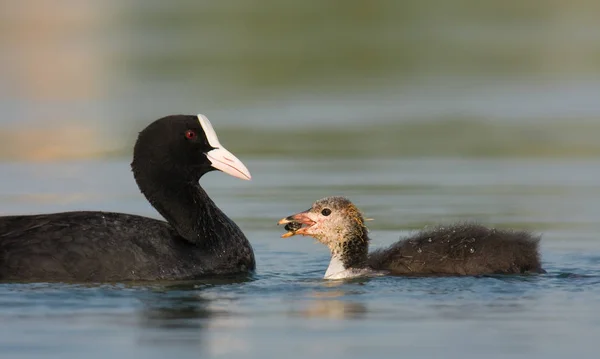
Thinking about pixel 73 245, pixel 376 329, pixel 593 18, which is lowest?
pixel 376 329

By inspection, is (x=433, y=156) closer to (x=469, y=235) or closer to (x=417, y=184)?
(x=417, y=184)

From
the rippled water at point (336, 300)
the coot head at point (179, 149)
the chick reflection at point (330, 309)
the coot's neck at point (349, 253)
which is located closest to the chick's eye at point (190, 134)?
the coot head at point (179, 149)

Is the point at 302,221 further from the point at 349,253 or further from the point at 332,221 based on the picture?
the point at 349,253

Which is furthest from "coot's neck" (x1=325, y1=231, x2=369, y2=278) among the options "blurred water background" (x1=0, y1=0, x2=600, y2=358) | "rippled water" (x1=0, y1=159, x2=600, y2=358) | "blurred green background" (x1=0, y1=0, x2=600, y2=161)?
"blurred green background" (x1=0, y1=0, x2=600, y2=161)

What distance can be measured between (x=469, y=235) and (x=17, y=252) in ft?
12.5

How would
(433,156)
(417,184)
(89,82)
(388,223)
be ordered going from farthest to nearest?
(89,82) → (433,156) → (417,184) → (388,223)

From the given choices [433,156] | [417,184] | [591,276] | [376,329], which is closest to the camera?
[376,329]

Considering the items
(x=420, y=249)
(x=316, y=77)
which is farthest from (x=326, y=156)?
(x=316, y=77)

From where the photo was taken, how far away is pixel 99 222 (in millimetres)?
12438

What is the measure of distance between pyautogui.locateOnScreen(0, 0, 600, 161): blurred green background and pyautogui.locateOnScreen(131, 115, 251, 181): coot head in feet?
21.0

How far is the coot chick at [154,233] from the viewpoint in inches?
476

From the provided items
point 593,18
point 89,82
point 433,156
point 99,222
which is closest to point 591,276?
point 99,222

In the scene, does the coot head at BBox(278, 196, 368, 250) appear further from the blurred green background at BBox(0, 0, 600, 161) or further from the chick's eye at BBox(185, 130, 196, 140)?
the blurred green background at BBox(0, 0, 600, 161)

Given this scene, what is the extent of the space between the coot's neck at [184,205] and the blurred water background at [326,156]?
0.66 metres
